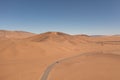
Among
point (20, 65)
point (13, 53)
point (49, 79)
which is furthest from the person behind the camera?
point (13, 53)

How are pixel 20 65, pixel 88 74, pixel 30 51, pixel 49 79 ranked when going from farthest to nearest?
1. pixel 30 51
2. pixel 20 65
3. pixel 88 74
4. pixel 49 79

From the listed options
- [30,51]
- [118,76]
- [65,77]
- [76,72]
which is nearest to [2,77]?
[65,77]

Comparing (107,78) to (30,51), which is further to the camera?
(30,51)

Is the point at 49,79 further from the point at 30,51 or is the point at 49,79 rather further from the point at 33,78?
the point at 30,51

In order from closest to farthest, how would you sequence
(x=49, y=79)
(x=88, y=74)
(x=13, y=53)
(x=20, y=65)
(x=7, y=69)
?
(x=49, y=79) → (x=88, y=74) → (x=7, y=69) → (x=20, y=65) → (x=13, y=53)

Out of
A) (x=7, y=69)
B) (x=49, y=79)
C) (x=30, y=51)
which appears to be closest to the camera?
(x=49, y=79)

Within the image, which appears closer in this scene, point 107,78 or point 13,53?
point 107,78

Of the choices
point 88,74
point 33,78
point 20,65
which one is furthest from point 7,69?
point 88,74

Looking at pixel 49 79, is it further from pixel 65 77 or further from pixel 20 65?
pixel 20 65
